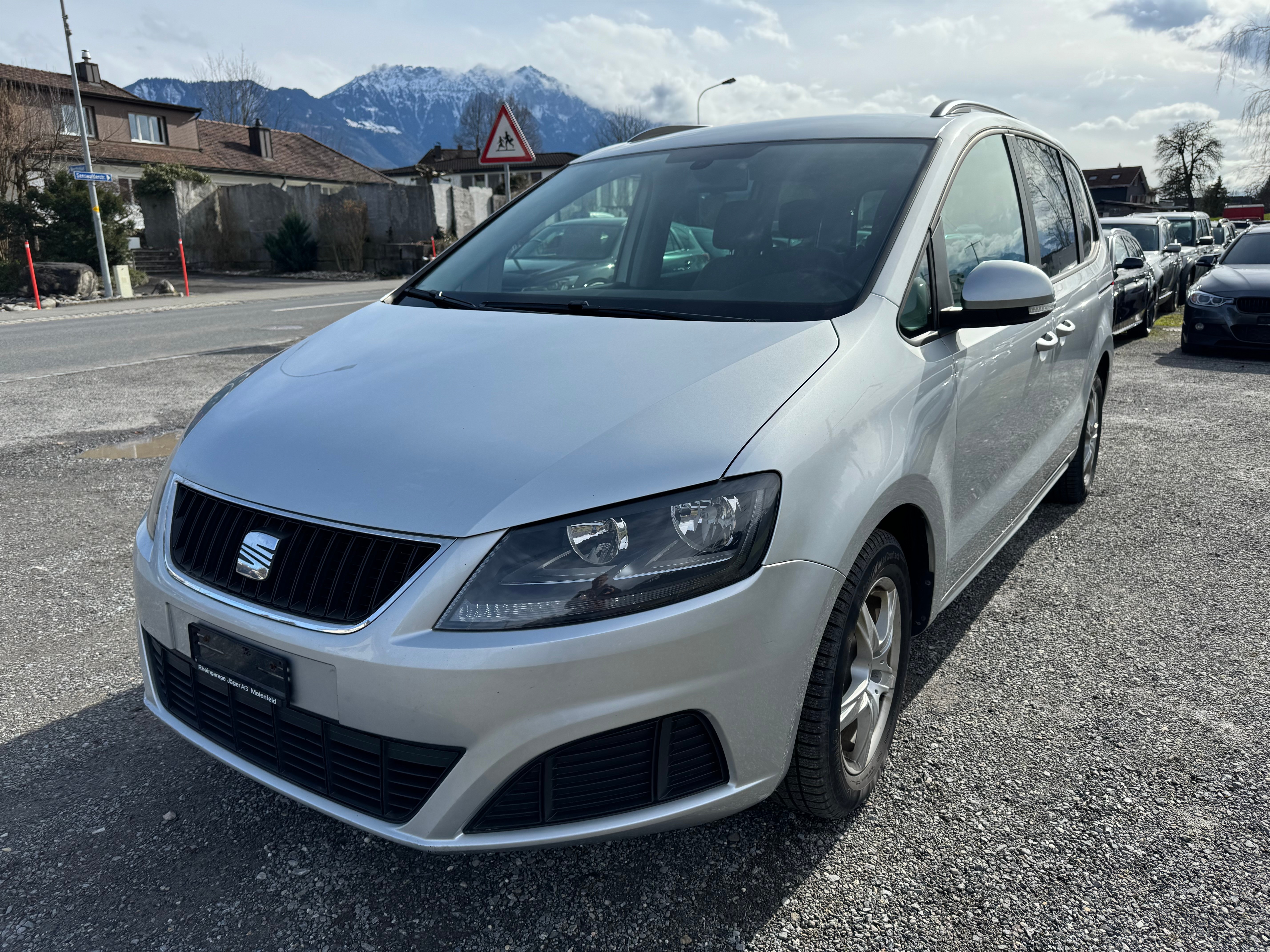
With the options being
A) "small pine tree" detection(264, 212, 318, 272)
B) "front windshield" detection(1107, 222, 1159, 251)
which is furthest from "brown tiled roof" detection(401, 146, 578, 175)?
"front windshield" detection(1107, 222, 1159, 251)

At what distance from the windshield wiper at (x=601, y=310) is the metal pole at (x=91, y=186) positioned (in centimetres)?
2206

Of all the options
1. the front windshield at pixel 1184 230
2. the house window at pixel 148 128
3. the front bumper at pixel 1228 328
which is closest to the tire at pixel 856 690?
the front bumper at pixel 1228 328

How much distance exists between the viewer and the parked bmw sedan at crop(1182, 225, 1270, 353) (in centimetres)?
1020

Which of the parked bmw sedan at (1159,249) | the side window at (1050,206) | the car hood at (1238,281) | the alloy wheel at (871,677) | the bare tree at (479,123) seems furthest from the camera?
the bare tree at (479,123)

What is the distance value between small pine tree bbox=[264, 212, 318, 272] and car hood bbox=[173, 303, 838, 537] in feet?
91.0

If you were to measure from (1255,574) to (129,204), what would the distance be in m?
34.5

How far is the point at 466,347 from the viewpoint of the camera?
245cm

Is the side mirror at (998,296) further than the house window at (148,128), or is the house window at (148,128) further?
the house window at (148,128)

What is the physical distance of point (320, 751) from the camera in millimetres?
1880

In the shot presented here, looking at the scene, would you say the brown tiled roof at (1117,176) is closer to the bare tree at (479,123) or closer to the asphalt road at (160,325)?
the bare tree at (479,123)

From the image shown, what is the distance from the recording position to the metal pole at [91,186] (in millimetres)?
20766

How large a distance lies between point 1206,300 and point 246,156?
48.8 meters

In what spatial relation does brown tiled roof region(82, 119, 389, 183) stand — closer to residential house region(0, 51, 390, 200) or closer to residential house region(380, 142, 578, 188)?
residential house region(0, 51, 390, 200)

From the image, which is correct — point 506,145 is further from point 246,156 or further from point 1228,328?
point 246,156
